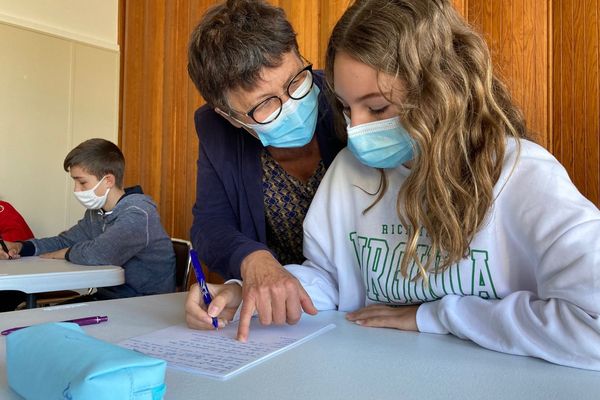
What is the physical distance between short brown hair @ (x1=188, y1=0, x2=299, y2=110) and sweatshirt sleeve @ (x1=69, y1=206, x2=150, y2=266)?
51.1 inches

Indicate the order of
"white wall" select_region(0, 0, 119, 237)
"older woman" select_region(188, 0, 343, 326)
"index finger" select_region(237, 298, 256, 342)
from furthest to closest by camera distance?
"white wall" select_region(0, 0, 119, 237) < "older woman" select_region(188, 0, 343, 326) < "index finger" select_region(237, 298, 256, 342)

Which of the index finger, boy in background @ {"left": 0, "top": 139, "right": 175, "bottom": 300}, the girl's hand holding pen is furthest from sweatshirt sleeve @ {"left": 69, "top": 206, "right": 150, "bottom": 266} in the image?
the index finger

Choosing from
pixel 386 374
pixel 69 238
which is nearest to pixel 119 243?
pixel 69 238

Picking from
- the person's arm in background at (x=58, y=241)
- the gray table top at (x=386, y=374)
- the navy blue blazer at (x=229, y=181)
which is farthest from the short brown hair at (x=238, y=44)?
the person's arm in background at (x=58, y=241)

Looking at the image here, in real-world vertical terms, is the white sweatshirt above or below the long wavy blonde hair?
below

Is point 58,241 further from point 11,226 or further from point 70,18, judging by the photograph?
point 70,18

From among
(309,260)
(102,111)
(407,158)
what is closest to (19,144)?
(102,111)

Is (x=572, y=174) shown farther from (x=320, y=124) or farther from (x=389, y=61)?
(x=389, y=61)

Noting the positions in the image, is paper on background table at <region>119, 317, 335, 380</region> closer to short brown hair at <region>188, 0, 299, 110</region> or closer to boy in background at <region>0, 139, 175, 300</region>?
short brown hair at <region>188, 0, 299, 110</region>

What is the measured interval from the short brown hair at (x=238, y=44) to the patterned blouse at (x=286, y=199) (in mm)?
251

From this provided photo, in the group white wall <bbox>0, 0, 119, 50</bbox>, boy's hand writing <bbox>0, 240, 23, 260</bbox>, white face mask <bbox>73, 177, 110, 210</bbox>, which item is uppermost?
white wall <bbox>0, 0, 119, 50</bbox>

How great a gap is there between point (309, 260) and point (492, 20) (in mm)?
1211

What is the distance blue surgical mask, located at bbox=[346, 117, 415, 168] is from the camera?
3.03 feet

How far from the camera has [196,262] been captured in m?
0.99
